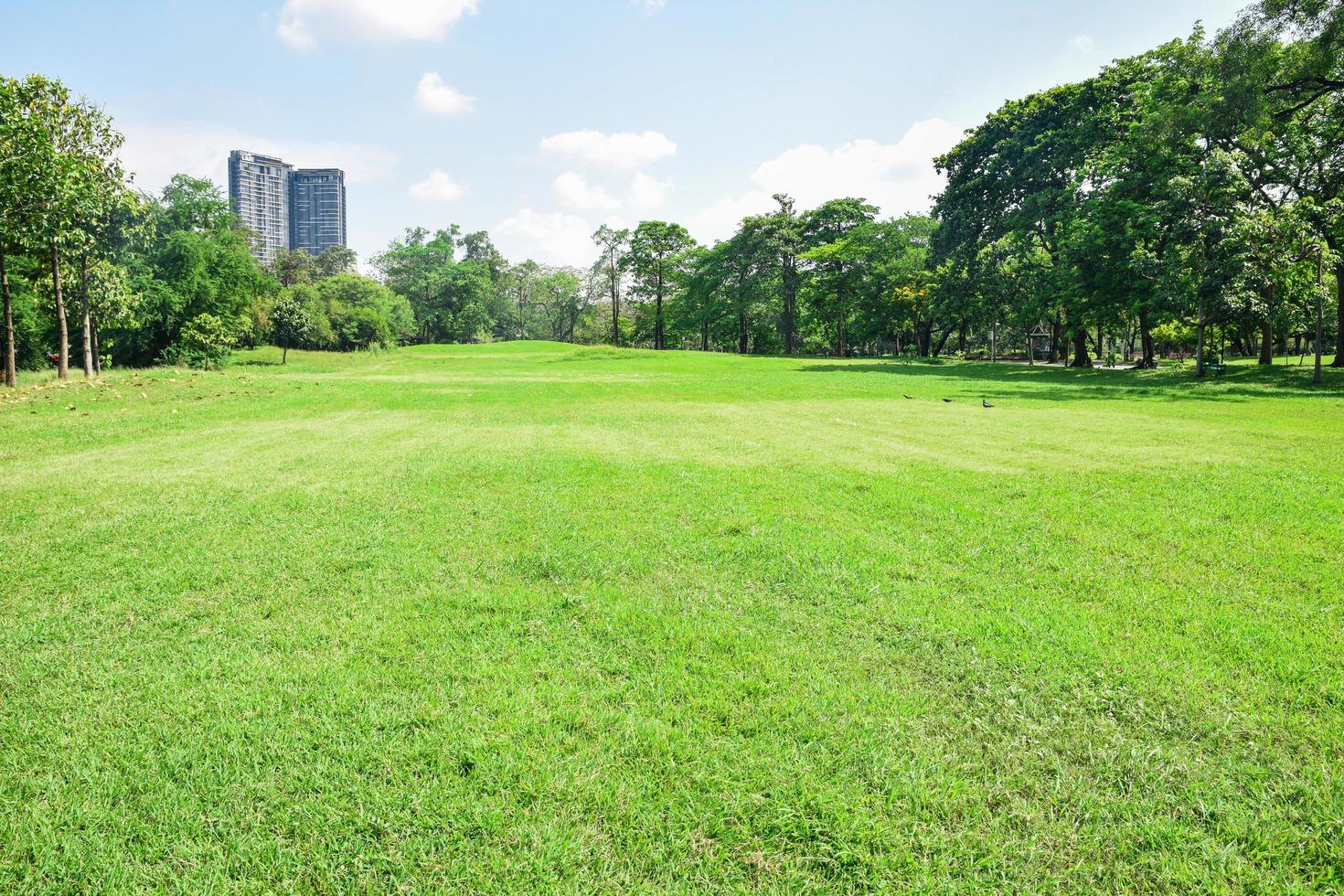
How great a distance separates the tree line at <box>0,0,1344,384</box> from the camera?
19.6 m

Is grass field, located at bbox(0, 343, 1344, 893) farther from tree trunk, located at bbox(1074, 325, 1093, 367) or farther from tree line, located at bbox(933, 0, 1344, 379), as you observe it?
tree trunk, located at bbox(1074, 325, 1093, 367)

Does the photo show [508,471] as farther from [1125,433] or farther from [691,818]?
[1125,433]

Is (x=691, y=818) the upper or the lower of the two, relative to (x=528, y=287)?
lower

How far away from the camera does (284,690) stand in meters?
2.97

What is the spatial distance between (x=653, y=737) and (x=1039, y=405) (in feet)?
55.5

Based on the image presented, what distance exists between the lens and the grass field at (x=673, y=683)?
2.10 m

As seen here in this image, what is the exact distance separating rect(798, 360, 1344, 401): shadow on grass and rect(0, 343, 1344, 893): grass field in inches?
581

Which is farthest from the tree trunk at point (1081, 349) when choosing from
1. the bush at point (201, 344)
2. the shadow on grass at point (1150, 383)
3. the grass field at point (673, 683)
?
the bush at point (201, 344)

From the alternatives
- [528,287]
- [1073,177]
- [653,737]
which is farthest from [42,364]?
[528,287]

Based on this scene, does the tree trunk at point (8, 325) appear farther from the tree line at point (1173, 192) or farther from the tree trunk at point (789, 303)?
the tree trunk at point (789, 303)

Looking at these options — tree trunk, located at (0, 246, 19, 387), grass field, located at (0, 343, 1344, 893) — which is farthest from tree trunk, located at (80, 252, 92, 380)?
grass field, located at (0, 343, 1344, 893)

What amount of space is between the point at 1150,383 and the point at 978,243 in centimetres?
1688

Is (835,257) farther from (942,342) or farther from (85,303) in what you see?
(85,303)

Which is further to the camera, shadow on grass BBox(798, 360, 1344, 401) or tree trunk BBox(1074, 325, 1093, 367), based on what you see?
tree trunk BBox(1074, 325, 1093, 367)
